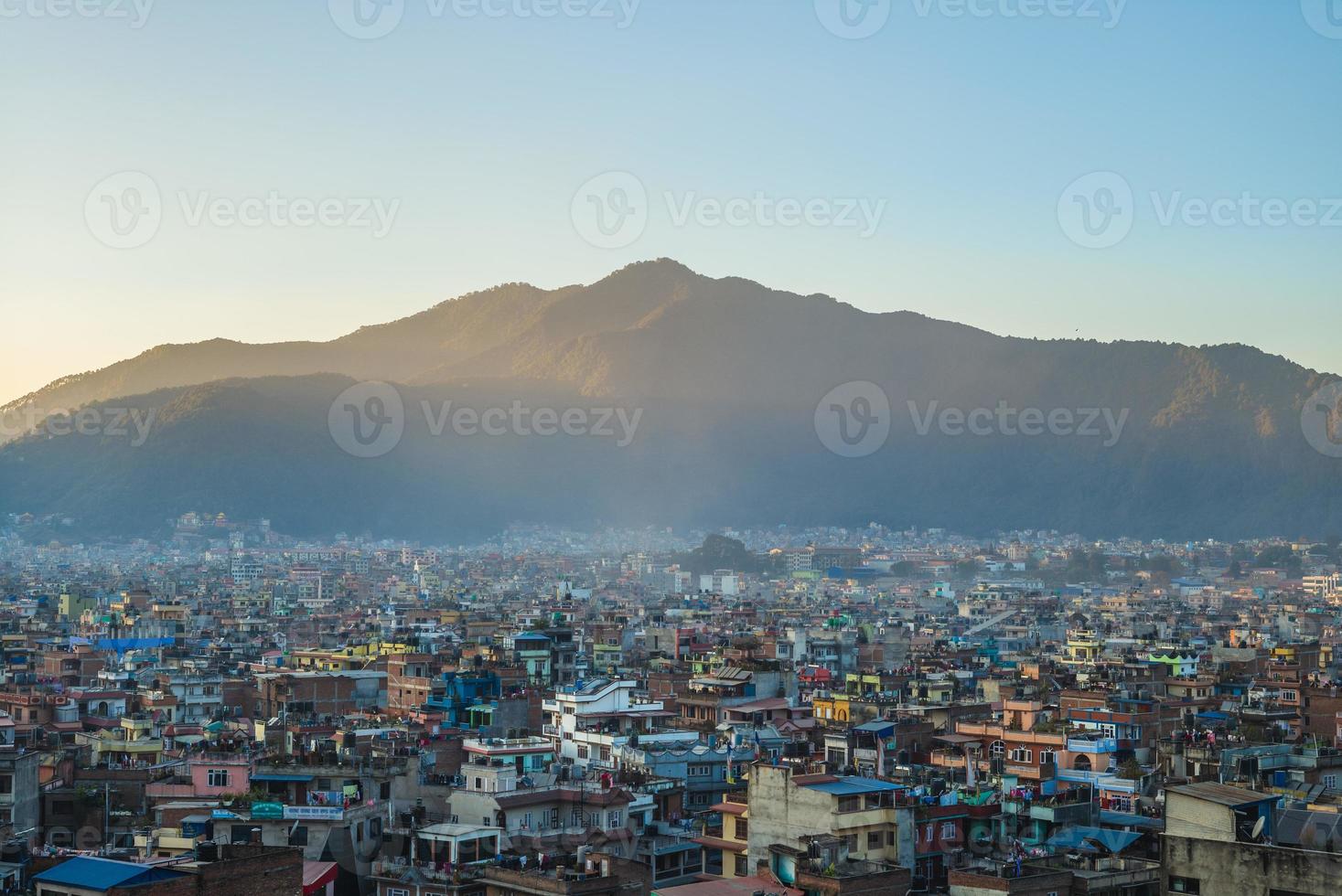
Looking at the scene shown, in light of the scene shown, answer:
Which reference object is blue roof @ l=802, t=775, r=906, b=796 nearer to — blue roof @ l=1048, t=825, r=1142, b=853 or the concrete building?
blue roof @ l=1048, t=825, r=1142, b=853

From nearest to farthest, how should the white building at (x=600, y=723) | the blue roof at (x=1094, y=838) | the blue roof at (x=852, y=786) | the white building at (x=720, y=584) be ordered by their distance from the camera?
1. the blue roof at (x=852, y=786)
2. the blue roof at (x=1094, y=838)
3. the white building at (x=600, y=723)
4. the white building at (x=720, y=584)

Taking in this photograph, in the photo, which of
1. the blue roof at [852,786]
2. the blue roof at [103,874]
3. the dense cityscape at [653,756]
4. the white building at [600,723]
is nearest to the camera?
the blue roof at [103,874]

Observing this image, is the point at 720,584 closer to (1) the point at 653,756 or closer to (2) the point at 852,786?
(1) the point at 653,756

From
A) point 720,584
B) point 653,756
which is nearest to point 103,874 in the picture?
point 653,756

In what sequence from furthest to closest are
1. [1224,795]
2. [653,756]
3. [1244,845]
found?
[653,756]
[1224,795]
[1244,845]

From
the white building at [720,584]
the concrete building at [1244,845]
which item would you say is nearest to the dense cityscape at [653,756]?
the concrete building at [1244,845]

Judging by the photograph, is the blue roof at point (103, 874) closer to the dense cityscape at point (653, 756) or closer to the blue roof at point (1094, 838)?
the dense cityscape at point (653, 756)

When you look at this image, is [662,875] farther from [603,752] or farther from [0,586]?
[0,586]
